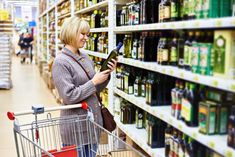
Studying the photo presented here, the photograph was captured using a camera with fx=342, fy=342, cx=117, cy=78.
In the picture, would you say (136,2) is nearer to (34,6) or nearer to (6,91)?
(6,91)

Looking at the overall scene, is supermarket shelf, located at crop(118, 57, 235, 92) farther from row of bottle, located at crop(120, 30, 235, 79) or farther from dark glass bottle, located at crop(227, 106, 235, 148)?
dark glass bottle, located at crop(227, 106, 235, 148)

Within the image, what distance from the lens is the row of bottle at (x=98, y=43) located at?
4.27 m

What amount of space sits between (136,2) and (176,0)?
87cm

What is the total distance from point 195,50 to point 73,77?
1.12 m

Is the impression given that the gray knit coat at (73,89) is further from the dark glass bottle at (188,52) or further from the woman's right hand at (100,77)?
the dark glass bottle at (188,52)

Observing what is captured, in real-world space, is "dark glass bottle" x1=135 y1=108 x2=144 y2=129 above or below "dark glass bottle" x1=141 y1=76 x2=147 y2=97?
below

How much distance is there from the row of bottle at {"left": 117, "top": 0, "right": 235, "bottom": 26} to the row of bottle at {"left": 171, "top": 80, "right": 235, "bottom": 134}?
0.43 metres

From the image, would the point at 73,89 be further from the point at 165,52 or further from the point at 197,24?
the point at 197,24

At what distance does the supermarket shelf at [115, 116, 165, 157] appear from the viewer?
8.46ft

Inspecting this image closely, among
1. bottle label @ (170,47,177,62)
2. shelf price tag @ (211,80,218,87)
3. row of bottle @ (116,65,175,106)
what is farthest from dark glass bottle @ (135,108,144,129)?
shelf price tag @ (211,80,218,87)

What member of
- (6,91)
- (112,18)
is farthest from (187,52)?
(6,91)

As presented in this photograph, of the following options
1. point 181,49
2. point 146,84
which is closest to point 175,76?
point 181,49

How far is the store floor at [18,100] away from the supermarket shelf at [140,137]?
6.24 ft

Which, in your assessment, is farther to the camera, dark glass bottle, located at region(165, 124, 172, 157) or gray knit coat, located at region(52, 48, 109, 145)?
gray knit coat, located at region(52, 48, 109, 145)
